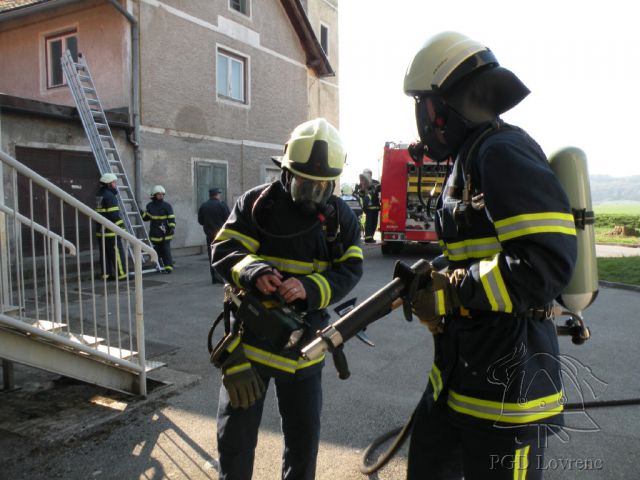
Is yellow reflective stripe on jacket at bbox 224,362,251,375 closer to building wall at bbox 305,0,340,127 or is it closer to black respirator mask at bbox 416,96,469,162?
black respirator mask at bbox 416,96,469,162

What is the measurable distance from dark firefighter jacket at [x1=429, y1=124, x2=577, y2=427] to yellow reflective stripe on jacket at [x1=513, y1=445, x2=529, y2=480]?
0.09 metres

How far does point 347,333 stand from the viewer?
5.59 feet

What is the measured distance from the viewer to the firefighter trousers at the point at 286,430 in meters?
2.26

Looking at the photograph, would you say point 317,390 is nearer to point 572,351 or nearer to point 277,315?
point 277,315

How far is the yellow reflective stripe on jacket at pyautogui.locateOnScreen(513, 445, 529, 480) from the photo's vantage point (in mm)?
1643

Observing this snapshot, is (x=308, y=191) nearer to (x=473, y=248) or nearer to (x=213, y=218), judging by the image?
(x=473, y=248)

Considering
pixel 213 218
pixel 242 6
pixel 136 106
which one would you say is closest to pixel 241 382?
pixel 213 218

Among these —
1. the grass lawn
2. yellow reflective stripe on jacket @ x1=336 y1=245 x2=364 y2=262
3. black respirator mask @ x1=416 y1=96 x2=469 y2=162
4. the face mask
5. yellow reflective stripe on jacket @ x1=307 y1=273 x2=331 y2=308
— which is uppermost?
black respirator mask @ x1=416 y1=96 x2=469 y2=162

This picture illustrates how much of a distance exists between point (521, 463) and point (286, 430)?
1109 millimetres

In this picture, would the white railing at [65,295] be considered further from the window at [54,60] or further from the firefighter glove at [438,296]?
the window at [54,60]

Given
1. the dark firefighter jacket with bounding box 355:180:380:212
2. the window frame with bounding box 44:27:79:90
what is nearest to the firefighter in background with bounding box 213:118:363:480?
the dark firefighter jacket with bounding box 355:180:380:212

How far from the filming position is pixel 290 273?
2396 millimetres

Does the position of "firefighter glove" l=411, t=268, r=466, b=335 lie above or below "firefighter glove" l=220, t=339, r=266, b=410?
above

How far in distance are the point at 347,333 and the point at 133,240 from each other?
2732mm
